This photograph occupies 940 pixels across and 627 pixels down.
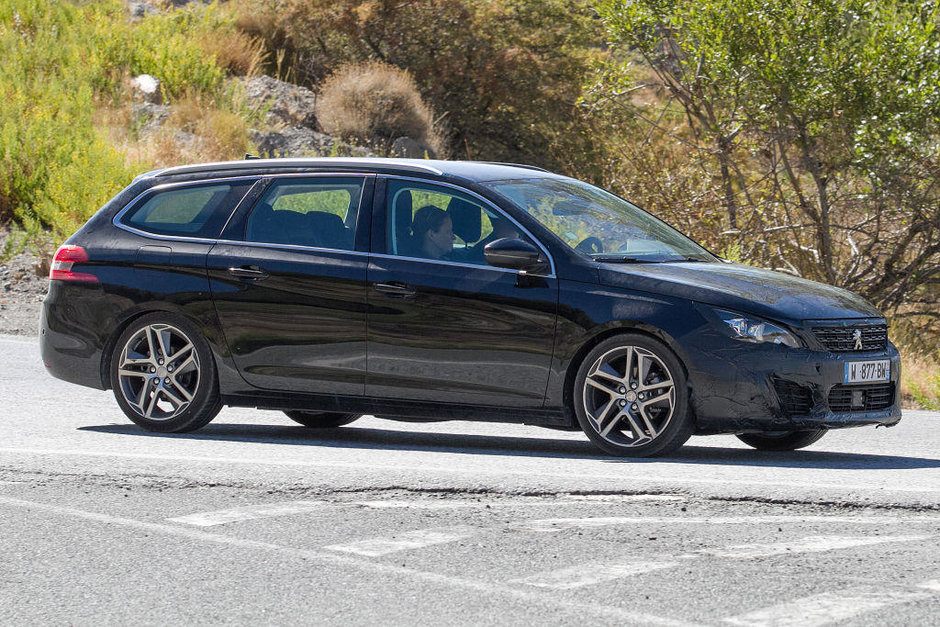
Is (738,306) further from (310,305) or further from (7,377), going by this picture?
(7,377)

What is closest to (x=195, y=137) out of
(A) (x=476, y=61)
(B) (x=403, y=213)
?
(A) (x=476, y=61)

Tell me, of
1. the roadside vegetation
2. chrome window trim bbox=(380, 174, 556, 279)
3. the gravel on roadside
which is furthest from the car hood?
the gravel on roadside

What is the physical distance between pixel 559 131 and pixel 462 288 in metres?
20.5

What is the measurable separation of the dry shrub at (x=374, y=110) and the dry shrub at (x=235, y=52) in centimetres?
284

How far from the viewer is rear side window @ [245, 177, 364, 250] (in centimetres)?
844

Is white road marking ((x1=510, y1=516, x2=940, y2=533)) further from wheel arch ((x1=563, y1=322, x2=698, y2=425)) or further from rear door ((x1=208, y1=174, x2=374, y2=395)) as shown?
rear door ((x1=208, y1=174, x2=374, y2=395))

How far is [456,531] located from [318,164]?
3.54 metres

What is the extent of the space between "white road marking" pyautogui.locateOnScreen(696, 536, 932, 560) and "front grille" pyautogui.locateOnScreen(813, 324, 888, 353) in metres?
1.89

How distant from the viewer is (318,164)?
28.7 ft

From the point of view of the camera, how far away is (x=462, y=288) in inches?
313

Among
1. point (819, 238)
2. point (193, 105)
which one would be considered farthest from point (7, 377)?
point (193, 105)

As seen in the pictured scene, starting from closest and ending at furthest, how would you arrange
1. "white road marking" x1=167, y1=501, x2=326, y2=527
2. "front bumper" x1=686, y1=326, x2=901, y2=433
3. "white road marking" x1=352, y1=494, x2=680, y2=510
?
"white road marking" x1=167, y1=501, x2=326, y2=527 → "white road marking" x1=352, y1=494, x2=680, y2=510 → "front bumper" x1=686, y1=326, x2=901, y2=433

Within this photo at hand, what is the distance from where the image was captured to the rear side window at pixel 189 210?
8859mm

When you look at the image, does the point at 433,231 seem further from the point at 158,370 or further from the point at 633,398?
the point at 158,370
